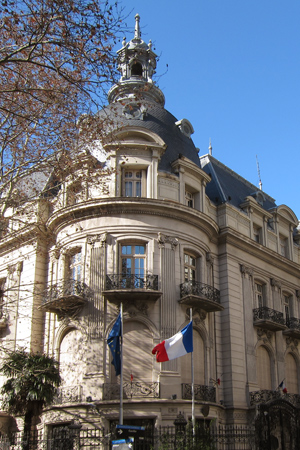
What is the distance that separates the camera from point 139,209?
99.3ft

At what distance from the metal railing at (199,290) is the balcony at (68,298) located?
487 cm

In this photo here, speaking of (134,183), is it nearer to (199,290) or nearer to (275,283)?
(199,290)

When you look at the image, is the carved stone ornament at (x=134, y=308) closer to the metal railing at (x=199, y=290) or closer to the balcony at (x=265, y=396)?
the metal railing at (x=199, y=290)

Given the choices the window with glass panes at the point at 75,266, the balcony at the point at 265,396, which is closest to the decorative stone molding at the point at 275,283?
the balcony at the point at 265,396

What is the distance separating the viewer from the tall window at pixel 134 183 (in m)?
31.5

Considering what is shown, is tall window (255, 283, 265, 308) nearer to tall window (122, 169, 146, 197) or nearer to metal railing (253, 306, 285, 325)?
metal railing (253, 306, 285, 325)

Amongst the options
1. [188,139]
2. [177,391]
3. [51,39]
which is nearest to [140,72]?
[188,139]

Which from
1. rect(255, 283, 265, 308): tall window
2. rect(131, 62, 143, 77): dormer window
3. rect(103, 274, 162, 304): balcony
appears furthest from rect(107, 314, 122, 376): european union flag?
rect(131, 62, 143, 77): dormer window

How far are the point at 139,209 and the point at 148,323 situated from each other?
19.4ft

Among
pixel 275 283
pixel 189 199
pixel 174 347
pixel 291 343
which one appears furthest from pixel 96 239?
pixel 291 343

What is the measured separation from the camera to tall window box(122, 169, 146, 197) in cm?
3145

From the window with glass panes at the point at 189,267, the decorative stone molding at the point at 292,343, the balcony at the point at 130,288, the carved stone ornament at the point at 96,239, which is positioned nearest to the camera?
the balcony at the point at 130,288

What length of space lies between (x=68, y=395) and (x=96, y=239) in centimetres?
786

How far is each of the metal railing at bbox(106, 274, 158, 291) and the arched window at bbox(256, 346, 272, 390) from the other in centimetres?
964
